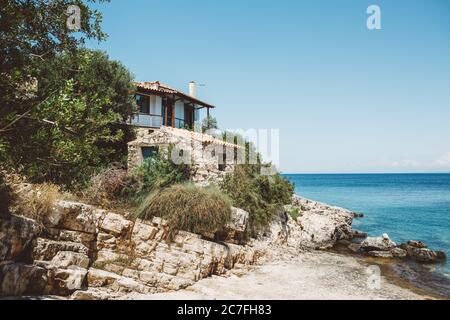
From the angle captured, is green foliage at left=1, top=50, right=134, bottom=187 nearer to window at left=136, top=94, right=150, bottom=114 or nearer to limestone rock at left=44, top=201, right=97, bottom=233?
limestone rock at left=44, top=201, right=97, bottom=233

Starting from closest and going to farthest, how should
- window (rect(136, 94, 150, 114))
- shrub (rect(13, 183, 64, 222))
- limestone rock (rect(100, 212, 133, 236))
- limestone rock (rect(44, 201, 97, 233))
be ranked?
shrub (rect(13, 183, 64, 222)) → limestone rock (rect(44, 201, 97, 233)) → limestone rock (rect(100, 212, 133, 236)) → window (rect(136, 94, 150, 114))

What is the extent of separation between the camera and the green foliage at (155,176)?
1467 cm

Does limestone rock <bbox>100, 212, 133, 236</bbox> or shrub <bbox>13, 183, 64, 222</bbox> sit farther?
limestone rock <bbox>100, 212, 133, 236</bbox>

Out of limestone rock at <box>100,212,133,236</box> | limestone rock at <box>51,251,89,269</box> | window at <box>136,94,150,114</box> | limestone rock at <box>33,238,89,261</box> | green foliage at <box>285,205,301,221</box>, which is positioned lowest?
green foliage at <box>285,205,301,221</box>

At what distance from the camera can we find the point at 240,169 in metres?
19.1

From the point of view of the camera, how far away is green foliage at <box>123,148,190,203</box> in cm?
1467

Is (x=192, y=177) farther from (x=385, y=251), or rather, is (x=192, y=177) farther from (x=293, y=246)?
(x=385, y=251)

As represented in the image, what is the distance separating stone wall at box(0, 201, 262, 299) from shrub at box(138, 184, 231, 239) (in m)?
0.39

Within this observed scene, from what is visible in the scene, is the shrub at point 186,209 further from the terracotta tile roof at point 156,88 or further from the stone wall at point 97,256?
the terracotta tile roof at point 156,88

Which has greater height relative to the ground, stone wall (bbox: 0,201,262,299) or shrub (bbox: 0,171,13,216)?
shrub (bbox: 0,171,13,216)

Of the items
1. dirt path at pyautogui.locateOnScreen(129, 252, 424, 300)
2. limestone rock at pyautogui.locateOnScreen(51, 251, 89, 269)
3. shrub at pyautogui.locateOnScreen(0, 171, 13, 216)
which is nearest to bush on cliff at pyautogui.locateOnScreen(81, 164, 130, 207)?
limestone rock at pyautogui.locateOnScreen(51, 251, 89, 269)

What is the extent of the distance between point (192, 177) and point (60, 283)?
31.0 feet

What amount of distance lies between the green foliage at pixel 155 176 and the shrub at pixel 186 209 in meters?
1.17

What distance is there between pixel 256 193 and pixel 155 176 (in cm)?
631
